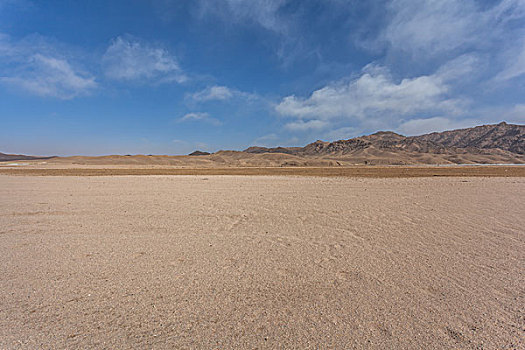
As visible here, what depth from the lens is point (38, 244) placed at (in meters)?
5.67

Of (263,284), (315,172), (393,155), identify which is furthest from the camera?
(393,155)

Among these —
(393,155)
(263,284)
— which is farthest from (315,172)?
(393,155)

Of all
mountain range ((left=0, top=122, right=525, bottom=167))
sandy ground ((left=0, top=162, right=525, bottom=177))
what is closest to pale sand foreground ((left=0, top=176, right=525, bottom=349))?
sandy ground ((left=0, top=162, right=525, bottom=177))

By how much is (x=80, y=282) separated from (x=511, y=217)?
1149 cm

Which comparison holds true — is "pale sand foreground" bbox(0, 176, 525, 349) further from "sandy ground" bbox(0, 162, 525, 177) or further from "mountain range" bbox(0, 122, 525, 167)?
"mountain range" bbox(0, 122, 525, 167)

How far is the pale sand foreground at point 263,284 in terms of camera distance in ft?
9.06

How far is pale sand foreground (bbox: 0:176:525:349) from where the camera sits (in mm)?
2762

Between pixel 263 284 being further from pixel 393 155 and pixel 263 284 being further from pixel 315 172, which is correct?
Answer: pixel 393 155

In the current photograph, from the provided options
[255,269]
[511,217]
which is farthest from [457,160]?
[255,269]

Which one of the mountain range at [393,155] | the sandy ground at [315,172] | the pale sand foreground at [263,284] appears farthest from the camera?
the mountain range at [393,155]

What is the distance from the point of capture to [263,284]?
152 inches

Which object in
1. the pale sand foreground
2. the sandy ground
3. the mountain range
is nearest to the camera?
the pale sand foreground

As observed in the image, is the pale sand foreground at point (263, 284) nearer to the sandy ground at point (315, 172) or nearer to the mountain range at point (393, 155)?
the sandy ground at point (315, 172)

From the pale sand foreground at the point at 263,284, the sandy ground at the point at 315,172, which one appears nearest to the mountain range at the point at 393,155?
the sandy ground at the point at 315,172
